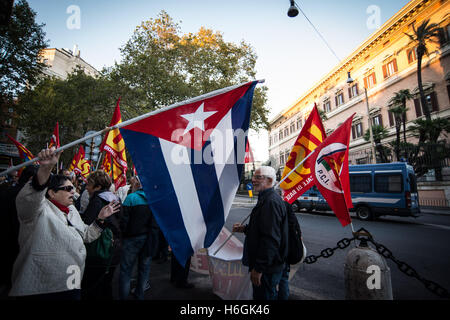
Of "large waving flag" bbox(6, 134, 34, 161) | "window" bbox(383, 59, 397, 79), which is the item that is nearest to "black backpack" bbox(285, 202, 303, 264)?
"large waving flag" bbox(6, 134, 34, 161)

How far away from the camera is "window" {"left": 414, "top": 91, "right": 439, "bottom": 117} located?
19.6 meters

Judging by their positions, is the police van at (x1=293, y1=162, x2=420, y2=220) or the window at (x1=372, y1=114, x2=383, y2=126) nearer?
the police van at (x1=293, y1=162, x2=420, y2=220)

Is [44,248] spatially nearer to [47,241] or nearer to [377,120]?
[47,241]

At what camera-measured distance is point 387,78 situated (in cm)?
2377

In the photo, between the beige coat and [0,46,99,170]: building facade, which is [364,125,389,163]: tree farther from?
[0,46,99,170]: building facade

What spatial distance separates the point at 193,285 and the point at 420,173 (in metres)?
19.8

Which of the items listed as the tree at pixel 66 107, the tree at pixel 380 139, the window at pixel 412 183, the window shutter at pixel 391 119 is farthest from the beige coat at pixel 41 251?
the window shutter at pixel 391 119

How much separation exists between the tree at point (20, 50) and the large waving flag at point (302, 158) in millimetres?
18353

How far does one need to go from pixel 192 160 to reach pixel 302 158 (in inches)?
93.9

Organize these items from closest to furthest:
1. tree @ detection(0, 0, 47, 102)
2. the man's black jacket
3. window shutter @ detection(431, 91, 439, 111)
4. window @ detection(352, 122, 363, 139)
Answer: the man's black jacket < tree @ detection(0, 0, 47, 102) < window shutter @ detection(431, 91, 439, 111) < window @ detection(352, 122, 363, 139)

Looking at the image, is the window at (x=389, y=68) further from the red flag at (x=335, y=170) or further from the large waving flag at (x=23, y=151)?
the large waving flag at (x=23, y=151)

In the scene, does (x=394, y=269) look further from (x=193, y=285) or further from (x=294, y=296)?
(x=193, y=285)

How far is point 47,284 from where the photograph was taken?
1.60 metres

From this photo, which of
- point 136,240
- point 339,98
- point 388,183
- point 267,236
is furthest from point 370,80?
point 136,240
